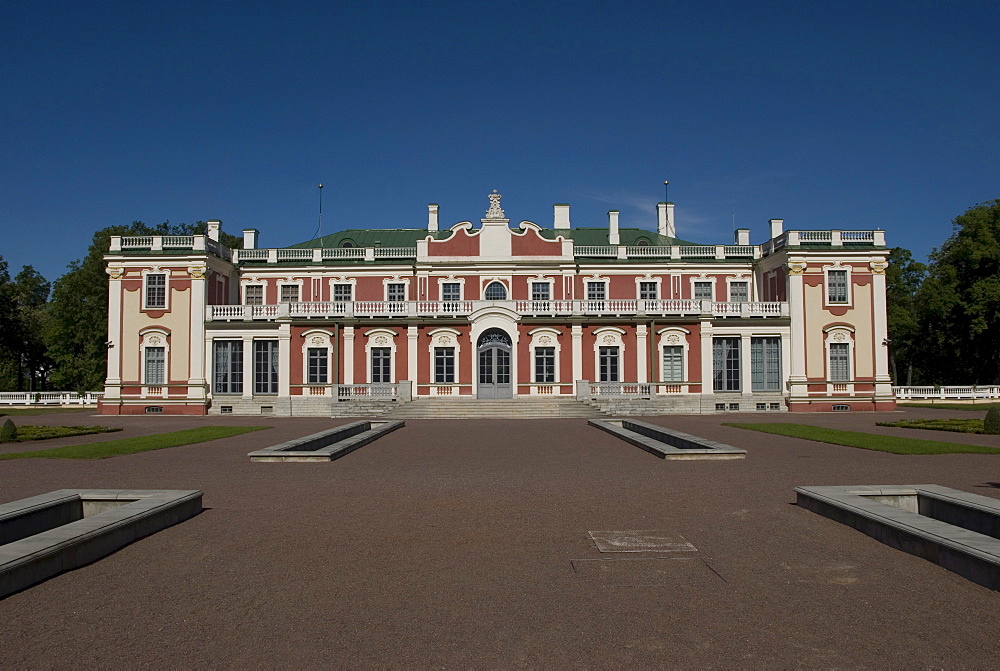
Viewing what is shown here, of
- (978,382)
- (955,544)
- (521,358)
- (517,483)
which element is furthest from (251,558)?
(978,382)

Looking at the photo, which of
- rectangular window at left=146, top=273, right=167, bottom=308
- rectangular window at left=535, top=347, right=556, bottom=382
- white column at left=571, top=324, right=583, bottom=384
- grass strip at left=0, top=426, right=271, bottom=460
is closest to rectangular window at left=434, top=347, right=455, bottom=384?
rectangular window at left=535, top=347, right=556, bottom=382

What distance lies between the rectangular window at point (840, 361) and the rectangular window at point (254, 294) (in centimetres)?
3193

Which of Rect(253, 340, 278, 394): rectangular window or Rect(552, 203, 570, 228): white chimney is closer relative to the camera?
Rect(253, 340, 278, 394): rectangular window

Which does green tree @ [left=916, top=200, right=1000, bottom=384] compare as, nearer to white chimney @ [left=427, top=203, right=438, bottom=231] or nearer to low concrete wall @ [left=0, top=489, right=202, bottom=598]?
white chimney @ [left=427, top=203, right=438, bottom=231]

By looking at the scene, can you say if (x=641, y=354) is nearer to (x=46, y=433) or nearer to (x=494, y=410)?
(x=494, y=410)

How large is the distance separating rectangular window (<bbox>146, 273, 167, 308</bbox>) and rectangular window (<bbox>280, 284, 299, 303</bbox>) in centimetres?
694

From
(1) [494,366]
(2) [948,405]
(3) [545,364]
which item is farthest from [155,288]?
(2) [948,405]

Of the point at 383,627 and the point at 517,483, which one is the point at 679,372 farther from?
the point at 383,627

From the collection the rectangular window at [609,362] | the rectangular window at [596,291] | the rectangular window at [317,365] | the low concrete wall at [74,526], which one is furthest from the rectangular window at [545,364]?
the low concrete wall at [74,526]

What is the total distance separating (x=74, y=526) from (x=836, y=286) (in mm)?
38952

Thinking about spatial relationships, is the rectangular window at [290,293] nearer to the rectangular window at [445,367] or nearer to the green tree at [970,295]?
the rectangular window at [445,367]

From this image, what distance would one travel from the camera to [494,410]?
34.5m

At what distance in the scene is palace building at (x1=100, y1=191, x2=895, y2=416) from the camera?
38.2 metres

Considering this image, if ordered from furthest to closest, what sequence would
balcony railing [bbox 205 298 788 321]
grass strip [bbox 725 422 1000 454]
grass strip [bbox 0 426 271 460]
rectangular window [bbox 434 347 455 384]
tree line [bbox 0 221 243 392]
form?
tree line [bbox 0 221 243 392] < balcony railing [bbox 205 298 788 321] < rectangular window [bbox 434 347 455 384] < grass strip [bbox 0 426 271 460] < grass strip [bbox 725 422 1000 454]
